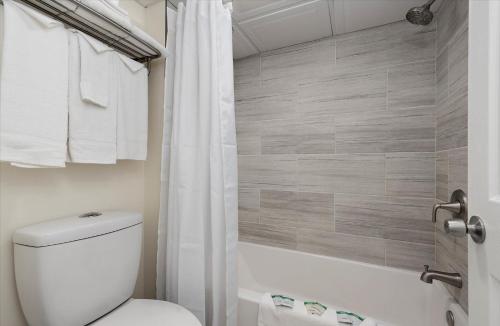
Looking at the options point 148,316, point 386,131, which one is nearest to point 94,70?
point 148,316

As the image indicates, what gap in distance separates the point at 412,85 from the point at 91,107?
1.73m

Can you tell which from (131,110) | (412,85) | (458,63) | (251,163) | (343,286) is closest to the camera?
(458,63)

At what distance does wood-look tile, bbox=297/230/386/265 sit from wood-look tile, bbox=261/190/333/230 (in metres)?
0.06

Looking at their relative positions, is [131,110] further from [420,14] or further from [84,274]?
[420,14]

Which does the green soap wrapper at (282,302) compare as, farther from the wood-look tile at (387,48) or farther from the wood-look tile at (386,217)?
the wood-look tile at (387,48)

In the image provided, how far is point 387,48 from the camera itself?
4.83 feet

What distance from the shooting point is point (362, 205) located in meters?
1.55

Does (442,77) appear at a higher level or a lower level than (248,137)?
higher

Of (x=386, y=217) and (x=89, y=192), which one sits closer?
(x=89, y=192)

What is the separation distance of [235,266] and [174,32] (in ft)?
3.92

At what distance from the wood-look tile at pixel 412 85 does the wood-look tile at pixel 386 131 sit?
5 cm

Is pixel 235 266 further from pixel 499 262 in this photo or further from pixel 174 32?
pixel 174 32

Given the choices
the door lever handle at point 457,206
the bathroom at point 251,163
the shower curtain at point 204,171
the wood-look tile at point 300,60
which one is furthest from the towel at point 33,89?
the door lever handle at point 457,206

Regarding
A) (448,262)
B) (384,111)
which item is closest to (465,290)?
(448,262)
